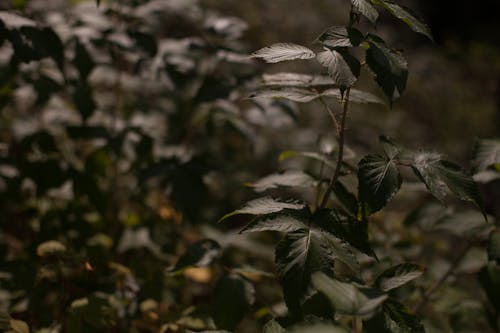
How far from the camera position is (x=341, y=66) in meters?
1.05

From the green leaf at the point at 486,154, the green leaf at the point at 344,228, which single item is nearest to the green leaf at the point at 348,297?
the green leaf at the point at 344,228

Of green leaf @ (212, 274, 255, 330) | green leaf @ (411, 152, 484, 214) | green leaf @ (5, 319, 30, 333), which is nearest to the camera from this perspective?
green leaf @ (411, 152, 484, 214)

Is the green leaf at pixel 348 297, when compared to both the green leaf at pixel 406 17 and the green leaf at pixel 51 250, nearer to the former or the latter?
the green leaf at pixel 406 17

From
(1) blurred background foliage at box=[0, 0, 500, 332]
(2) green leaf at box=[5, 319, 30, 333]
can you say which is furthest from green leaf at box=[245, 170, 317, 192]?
(2) green leaf at box=[5, 319, 30, 333]

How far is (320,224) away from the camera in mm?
1118

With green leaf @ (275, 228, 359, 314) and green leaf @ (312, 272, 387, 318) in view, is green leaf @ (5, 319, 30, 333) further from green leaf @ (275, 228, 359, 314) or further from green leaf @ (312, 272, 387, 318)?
green leaf @ (312, 272, 387, 318)

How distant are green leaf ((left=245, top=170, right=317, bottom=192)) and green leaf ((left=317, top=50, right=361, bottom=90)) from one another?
43 centimetres

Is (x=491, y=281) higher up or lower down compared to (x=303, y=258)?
lower down

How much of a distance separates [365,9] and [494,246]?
2.60ft

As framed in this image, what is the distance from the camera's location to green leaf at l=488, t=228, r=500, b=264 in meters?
1.30

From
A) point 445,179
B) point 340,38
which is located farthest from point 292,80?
point 445,179

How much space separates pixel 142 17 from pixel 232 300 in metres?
1.32

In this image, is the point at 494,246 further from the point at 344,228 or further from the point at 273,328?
the point at 273,328

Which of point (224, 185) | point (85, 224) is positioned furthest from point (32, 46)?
point (224, 185)
